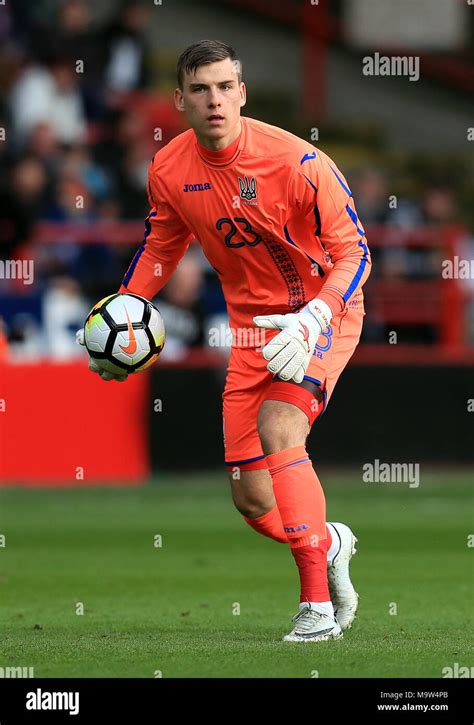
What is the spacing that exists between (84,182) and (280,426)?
11.2m

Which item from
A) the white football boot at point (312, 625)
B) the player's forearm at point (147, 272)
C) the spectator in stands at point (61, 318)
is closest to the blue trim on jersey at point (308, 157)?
the player's forearm at point (147, 272)

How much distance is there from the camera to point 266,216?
278 inches

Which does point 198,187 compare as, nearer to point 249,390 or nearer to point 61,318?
point 249,390

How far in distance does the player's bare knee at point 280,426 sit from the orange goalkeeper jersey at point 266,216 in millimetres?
506

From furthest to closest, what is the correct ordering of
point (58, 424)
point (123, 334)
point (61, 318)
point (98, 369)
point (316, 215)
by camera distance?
point (61, 318) → point (58, 424) → point (98, 369) → point (123, 334) → point (316, 215)

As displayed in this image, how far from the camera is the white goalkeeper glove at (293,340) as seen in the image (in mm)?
6594

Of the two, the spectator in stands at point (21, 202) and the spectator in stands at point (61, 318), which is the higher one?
the spectator in stands at point (21, 202)

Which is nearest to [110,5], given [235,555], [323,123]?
[323,123]

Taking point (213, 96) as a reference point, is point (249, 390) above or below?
below

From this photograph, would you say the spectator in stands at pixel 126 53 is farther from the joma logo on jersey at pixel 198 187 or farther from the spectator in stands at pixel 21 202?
the joma logo on jersey at pixel 198 187

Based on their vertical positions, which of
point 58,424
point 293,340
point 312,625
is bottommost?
point 312,625

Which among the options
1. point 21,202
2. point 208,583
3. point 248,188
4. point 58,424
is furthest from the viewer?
point 21,202

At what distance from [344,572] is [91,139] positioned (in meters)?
12.0

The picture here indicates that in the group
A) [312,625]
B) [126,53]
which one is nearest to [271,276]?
[312,625]
